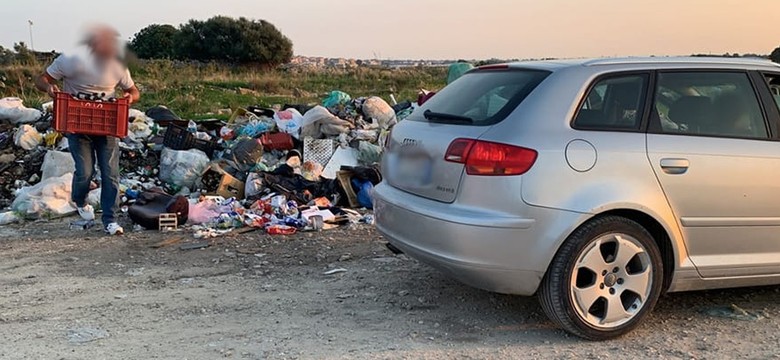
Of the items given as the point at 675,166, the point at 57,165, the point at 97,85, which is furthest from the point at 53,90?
the point at 675,166

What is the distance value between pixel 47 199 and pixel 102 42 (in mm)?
1893

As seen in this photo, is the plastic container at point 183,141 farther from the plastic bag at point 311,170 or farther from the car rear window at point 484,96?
the car rear window at point 484,96

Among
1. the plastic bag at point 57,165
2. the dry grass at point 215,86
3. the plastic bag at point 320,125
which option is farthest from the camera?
the dry grass at point 215,86

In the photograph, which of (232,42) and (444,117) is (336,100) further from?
(232,42)

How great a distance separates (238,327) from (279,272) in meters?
1.28

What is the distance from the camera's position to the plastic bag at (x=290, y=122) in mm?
9600

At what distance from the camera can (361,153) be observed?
9203 mm

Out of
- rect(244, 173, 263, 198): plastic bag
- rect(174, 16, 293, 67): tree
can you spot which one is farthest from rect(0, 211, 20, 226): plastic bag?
rect(174, 16, 293, 67): tree

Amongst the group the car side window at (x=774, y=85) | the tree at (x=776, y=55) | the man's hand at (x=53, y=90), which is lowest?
the man's hand at (x=53, y=90)

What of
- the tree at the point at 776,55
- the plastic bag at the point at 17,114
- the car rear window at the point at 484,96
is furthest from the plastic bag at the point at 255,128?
the tree at the point at 776,55

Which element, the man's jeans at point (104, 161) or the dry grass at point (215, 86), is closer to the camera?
the man's jeans at point (104, 161)

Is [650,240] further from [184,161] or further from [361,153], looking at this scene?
[184,161]

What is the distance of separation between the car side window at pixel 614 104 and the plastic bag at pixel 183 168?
18.7 ft

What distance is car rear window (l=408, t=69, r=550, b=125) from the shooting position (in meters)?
3.99
